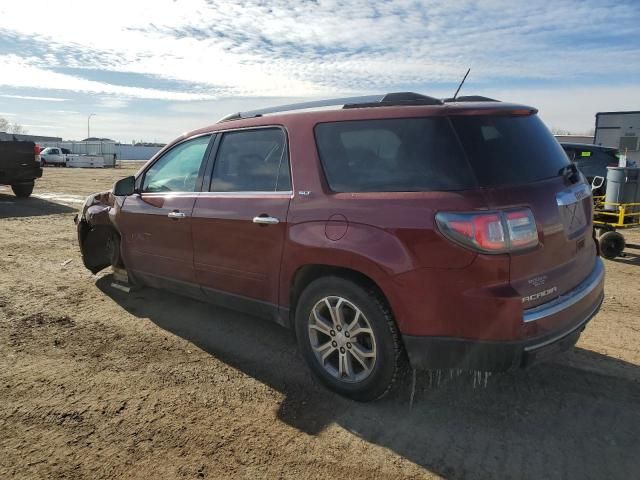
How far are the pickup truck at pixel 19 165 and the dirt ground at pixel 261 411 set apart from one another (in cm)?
1116

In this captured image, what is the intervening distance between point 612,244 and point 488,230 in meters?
5.69

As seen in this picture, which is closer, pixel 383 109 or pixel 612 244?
pixel 383 109

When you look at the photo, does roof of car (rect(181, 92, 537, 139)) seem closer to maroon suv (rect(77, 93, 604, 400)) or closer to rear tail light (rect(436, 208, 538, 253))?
maroon suv (rect(77, 93, 604, 400))

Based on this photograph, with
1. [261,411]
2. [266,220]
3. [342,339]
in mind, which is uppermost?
[266,220]

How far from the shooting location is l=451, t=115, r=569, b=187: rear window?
2.71 metres

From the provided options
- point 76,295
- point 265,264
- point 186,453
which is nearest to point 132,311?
point 76,295

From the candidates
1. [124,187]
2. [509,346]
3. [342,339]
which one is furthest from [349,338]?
[124,187]

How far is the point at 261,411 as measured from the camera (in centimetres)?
308

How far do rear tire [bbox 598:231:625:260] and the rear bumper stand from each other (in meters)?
4.86

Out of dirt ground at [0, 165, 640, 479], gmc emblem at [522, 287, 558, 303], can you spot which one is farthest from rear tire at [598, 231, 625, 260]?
gmc emblem at [522, 287, 558, 303]

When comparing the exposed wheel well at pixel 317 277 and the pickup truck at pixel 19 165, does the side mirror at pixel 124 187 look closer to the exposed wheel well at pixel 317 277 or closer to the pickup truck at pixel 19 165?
the exposed wheel well at pixel 317 277

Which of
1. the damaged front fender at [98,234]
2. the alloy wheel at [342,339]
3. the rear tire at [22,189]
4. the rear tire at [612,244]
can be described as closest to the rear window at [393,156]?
the alloy wheel at [342,339]

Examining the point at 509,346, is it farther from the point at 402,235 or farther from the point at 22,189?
the point at 22,189

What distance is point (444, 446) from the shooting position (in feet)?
8.87
